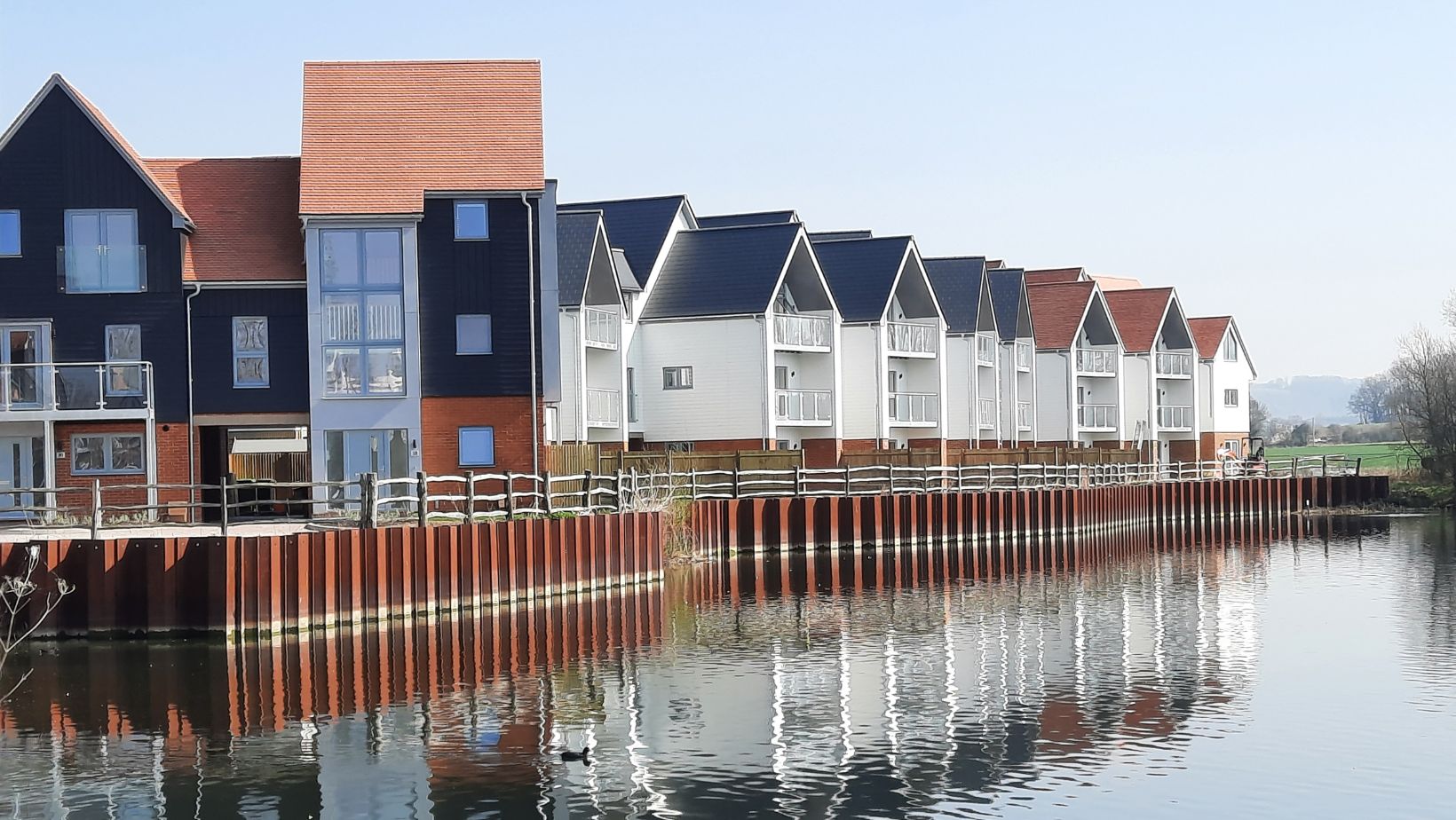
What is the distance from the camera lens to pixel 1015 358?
7869cm

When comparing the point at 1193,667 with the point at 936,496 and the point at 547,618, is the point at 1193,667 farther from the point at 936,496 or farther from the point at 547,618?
the point at 936,496

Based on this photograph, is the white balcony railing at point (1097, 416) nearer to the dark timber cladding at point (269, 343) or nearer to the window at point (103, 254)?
the dark timber cladding at point (269, 343)

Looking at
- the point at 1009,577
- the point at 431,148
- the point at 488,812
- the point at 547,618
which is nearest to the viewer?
the point at 488,812

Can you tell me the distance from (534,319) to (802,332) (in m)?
21.0

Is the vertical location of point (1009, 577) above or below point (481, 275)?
below

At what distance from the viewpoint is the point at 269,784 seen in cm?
1827

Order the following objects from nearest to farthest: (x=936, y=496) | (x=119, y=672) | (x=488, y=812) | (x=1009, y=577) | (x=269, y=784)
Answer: (x=488, y=812) < (x=269, y=784) < (x=119, y=672) < (x=1009, y=577) < (x=936, y=496)

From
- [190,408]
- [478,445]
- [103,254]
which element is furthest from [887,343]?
[103,254]

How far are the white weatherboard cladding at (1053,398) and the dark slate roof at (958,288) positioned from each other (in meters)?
7.91

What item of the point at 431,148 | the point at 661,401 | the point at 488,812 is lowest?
the point at 488,812

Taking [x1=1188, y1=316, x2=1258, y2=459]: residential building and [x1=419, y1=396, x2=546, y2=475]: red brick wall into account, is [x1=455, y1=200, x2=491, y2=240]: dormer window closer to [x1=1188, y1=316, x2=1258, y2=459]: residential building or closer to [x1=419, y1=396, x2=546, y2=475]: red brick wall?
[x1=419, y1=396, x2=546, y2=475]: red brick wall

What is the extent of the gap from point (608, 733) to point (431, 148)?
2640 centimetres

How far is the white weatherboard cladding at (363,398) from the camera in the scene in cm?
4228

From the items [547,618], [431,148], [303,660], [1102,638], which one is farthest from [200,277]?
[1102,638]
